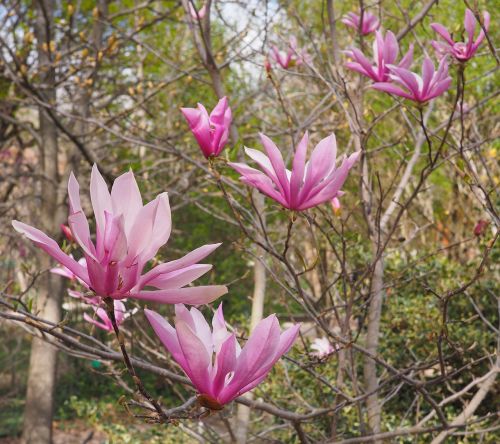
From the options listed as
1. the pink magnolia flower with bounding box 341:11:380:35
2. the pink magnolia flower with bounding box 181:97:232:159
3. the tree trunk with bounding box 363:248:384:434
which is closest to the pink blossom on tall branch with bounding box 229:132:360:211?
the pink magnolia flower with bounding box 181:97:232:159

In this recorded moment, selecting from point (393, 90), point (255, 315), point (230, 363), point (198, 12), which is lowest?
point (255, 315)

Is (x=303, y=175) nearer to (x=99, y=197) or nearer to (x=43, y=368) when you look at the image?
(x=99, y=197)

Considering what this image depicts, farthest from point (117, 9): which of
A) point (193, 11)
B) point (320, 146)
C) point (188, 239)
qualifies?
point (320, 146)

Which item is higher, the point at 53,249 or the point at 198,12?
the point at 198,12

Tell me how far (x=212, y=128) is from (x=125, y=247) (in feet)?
1.90

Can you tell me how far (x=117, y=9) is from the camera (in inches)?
250

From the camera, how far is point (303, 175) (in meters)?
1.06

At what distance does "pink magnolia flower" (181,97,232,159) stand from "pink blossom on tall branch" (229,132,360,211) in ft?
0.58

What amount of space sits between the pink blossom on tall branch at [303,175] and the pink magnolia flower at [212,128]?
18 centimetres

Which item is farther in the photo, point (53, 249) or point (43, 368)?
point (43, 368)

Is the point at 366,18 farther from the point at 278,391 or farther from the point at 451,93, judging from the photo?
the point at 451,93

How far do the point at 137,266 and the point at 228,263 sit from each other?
23.9 ft

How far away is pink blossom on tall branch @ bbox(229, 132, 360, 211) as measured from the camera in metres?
1.04

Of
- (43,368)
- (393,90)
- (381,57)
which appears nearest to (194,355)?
(393,90)
